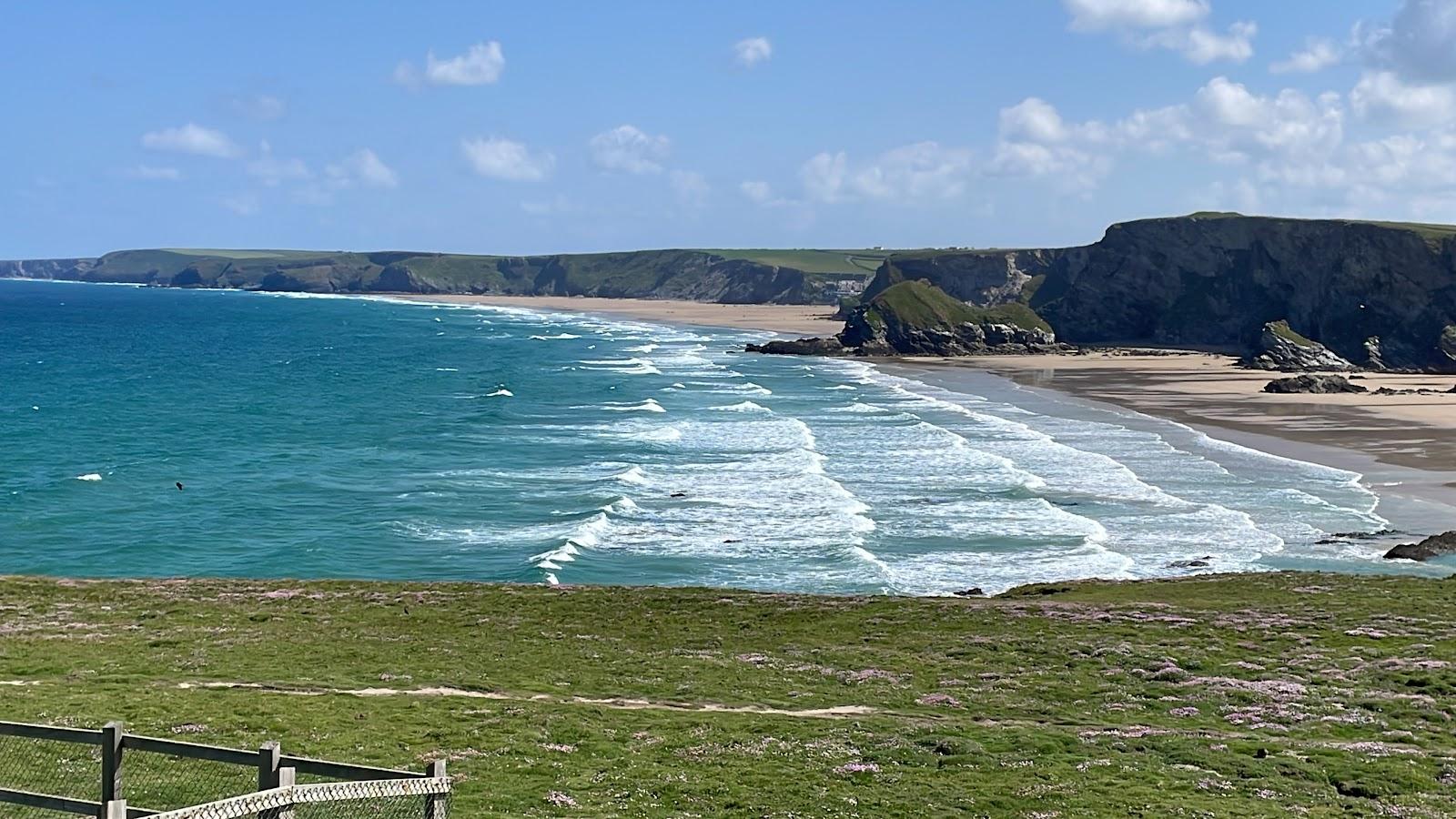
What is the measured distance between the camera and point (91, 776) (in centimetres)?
1733

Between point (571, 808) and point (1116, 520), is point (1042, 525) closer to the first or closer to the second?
point (1116, 520)

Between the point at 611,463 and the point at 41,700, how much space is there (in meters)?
52.0

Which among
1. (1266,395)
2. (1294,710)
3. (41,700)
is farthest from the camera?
(1266,395)

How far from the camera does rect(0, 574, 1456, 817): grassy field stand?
18.2m

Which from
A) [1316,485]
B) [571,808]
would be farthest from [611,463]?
[571,808]

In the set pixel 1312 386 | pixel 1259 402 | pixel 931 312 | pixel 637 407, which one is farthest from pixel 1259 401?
pixel 931 312

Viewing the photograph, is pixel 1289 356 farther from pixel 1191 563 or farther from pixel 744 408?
pixel 1191 563

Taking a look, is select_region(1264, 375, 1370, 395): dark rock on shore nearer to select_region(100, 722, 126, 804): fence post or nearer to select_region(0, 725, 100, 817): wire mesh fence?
select_region(0, 725, 100, 817): wire mesh fence

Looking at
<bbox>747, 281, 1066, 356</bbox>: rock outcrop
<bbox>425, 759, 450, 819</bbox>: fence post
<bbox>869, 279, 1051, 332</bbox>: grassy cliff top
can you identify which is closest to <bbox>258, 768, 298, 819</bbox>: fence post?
<bbox>425, 759, 450, 819</bbox>: fence post

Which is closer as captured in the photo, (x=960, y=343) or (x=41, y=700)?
(x=41, y=700)

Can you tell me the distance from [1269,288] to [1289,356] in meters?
32.7

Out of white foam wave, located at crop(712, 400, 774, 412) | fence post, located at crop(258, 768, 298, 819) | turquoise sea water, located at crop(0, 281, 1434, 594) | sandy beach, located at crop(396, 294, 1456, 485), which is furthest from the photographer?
white foam wave, located at crop(712, 400, 774, 412)

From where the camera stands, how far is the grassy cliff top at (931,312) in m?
176

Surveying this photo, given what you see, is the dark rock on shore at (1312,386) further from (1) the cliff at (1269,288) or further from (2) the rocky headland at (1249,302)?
(1) the cliff at (1269,288)
